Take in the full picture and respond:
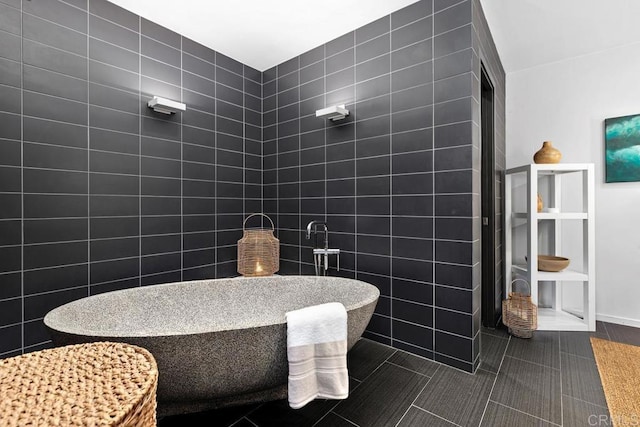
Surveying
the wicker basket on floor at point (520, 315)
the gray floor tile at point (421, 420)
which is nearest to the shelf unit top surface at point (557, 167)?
the wicker basket on floor at point (520, 315)

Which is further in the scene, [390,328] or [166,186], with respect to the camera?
[166,186]

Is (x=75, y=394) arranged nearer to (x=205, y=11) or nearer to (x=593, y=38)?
(x=205, y=11)

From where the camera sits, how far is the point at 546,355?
214 centimetres

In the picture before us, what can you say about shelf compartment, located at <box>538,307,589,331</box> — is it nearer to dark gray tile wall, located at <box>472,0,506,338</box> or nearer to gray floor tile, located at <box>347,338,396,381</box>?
dark gray tile wall, located at <box>472,0,506,338</box>

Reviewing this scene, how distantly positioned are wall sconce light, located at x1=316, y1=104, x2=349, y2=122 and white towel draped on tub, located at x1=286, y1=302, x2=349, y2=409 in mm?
1618

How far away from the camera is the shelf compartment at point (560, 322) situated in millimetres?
2576

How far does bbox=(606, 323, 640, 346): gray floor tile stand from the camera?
7.86 ft

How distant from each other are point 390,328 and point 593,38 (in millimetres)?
3080

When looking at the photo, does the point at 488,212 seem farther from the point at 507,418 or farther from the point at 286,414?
the point at 286,414

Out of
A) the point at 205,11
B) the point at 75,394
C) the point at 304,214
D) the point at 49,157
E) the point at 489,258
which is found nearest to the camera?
the point at 75,394

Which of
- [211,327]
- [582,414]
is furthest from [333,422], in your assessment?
[582,414]

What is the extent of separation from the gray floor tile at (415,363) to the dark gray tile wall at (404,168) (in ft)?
0.18

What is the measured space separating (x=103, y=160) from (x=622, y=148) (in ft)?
14.4

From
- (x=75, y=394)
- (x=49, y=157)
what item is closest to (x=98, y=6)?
(x=49, y=157)
